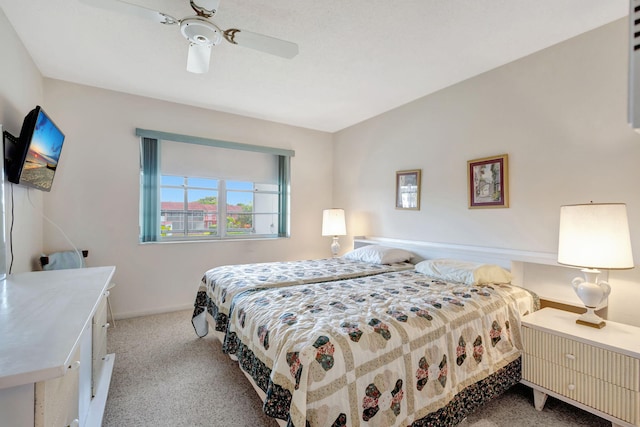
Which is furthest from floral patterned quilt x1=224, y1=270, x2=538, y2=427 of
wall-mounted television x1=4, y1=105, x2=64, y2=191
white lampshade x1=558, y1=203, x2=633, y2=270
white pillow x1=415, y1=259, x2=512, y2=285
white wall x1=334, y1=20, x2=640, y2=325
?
wall-mounted television x1=4, y1=105, x2=64, y2=191

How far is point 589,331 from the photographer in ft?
5.70

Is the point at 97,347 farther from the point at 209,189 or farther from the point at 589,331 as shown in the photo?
the point at 589,331

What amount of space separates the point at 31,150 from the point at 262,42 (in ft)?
5.87

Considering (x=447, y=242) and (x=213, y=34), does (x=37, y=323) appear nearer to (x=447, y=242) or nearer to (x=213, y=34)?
(x=213, y=34)

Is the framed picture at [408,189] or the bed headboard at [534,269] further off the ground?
the framed picture at [408,189]

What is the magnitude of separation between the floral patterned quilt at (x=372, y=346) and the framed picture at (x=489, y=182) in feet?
2.85

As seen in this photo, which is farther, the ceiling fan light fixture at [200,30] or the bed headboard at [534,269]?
the bed headboard at [534,269]

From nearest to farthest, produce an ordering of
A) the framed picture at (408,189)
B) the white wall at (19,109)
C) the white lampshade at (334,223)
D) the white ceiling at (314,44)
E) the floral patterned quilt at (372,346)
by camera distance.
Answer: the floral patterned quilt at (372,346) < the white ceiling at (314,44) < the white wall at (19,109) < the framed picture at (408,189) < the white lampshade at (334,223)

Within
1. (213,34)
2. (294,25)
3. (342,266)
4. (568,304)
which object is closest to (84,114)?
(213,34)

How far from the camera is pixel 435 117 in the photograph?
3227 millimetres

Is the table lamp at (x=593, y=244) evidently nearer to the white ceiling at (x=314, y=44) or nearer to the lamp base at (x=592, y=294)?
the lamp base at (x=592, y=294)

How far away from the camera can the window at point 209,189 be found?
11.5 feet

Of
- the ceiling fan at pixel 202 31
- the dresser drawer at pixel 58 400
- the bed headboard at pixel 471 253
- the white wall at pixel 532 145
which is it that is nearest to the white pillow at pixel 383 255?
the bed headboard at pixel 471 253

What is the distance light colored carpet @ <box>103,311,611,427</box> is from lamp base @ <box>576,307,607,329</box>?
0.55 m
